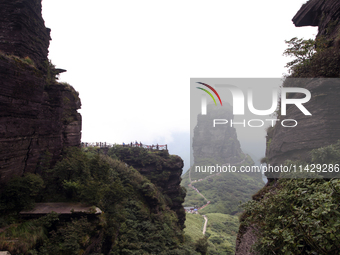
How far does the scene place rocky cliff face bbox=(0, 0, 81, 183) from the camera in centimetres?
863

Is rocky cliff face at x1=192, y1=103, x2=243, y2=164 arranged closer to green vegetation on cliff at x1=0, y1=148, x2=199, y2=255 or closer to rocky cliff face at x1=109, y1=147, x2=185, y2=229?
rocky cliff face at x1=109, y1=147, x2=185, y2=229

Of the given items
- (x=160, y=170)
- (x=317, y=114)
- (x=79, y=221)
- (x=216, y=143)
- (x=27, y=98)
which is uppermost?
(x=27, y=98)

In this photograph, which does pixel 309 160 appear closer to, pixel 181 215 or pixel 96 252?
pixel 96 252

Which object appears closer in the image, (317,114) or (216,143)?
(317,114)

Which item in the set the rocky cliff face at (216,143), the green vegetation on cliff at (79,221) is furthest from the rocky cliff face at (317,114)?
the rocky cliff face at (216,143)

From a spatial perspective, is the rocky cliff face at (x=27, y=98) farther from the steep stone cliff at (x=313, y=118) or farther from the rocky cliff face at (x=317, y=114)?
the rocky cliff face at (x=317, y=114)

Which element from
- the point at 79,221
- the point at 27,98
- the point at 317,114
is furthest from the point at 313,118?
the point at 27,98

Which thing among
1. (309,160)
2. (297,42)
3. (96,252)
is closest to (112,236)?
(96,252)

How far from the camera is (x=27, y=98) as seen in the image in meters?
9.67

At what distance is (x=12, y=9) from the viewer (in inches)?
431

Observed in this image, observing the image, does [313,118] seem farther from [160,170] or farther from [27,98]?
[160,170]

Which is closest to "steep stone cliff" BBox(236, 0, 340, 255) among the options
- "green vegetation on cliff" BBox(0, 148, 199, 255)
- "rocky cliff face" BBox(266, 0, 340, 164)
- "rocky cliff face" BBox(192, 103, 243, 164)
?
"rocky cliff face" BBox(266, 0, 340, 164)

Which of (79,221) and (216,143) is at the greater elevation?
(216,143)

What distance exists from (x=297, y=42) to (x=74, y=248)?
1696 centimetres
